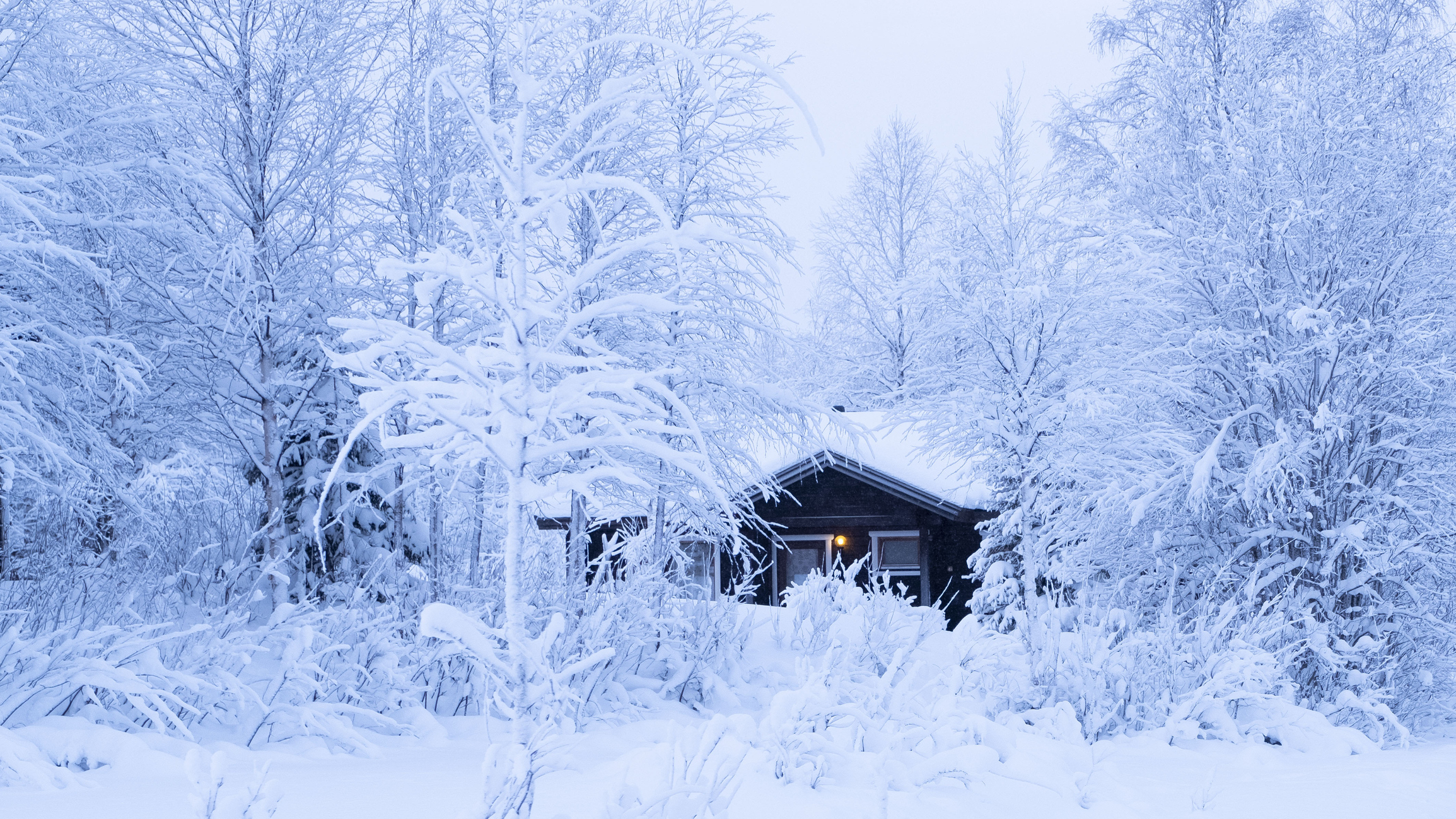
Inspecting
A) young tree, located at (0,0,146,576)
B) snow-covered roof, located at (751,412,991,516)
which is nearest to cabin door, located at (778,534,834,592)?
snow-covered roof, located at (751,412,991,516)

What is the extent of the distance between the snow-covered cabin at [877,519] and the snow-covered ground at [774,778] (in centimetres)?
888

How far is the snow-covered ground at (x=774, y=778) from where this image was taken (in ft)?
13.2

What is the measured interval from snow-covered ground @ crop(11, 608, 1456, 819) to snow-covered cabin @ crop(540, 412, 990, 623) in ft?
29.1

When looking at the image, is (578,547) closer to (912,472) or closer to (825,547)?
(912,472)

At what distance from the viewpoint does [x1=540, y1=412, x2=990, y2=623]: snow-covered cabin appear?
16094 millimetres

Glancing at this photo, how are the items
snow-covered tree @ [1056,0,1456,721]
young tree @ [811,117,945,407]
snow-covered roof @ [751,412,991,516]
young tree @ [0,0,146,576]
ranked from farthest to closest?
young tree @ [811,117,945,407] < snow-covered roof @ [751,412,991,516] < snow-covered tree @ [1056,0,1456,721] < young tree @ [0,0,146,576]

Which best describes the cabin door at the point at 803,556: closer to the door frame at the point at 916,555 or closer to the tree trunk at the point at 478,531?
the door frame at the point at 916,555

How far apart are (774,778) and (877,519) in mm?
12484

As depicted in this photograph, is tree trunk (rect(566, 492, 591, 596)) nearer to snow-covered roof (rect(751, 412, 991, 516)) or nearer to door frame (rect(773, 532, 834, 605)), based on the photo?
snow-covered roof (rect(751, 412, 991, 516))

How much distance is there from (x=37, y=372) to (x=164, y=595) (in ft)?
6.39

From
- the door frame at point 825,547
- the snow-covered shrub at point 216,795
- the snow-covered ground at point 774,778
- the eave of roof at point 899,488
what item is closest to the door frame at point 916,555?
the door frame at point 825,547

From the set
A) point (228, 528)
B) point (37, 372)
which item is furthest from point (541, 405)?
point (228, 528)

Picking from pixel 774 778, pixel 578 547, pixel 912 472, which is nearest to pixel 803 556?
pixel 912 472

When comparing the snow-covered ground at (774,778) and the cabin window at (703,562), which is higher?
the cabin window at (703,562)
